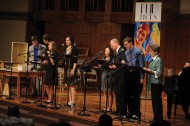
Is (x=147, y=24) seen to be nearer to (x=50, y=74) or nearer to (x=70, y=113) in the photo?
(x=50, y=74)

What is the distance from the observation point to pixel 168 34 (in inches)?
520

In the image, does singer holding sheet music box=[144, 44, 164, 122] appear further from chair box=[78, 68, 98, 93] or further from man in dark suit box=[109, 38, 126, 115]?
chair box=[78, 68, 98, 93]

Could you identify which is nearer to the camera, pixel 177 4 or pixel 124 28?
pixel 177 4

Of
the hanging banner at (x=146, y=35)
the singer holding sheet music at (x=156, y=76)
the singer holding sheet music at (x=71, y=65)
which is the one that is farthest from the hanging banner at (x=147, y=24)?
the singer holding sheet music at (x=156, y=76)

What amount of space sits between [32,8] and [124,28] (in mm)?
3241

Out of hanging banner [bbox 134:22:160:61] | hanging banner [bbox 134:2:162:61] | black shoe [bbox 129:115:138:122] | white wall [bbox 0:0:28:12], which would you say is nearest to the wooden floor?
black shoe [bbox 129:115:138:122]

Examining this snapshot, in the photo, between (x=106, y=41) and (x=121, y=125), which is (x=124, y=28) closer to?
(x=106, y=41)

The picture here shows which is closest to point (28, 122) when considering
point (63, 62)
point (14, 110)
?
point (14, 110)

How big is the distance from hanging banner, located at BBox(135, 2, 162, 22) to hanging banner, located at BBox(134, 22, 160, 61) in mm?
151

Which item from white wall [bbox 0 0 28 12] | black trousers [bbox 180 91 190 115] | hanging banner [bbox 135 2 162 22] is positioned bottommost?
black trousers [bbox 180 91 190 115]

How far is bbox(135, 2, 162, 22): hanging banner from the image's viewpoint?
11.8 m

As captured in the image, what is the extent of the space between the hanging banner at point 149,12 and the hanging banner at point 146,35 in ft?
0.50

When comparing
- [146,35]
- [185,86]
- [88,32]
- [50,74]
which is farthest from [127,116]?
[88,32]

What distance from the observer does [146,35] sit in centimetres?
1216
